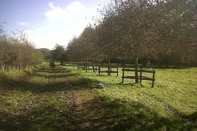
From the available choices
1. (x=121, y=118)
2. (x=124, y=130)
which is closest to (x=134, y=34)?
(x=121, y=118)

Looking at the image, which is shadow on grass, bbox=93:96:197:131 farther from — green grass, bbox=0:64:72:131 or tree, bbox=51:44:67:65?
tree, bbox=51:44:67:65

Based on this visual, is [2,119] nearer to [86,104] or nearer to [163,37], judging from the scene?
[86,104]

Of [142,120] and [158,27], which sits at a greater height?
[158,27]

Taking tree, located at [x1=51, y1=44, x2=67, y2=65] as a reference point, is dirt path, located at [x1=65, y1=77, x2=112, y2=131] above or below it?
below

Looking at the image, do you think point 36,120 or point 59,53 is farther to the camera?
point 59,53

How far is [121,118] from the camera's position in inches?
469

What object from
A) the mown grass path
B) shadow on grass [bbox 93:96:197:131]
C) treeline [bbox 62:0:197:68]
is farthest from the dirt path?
treeline [bbox 62:0:197:68]

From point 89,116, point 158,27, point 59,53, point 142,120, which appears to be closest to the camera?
point 142,120

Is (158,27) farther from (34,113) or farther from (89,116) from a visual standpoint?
(34,113)

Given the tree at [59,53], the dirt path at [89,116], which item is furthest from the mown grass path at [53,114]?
the tree at [59,53]

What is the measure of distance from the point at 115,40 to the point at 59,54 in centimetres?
7689

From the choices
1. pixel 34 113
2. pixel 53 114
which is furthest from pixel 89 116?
pixel 34 113

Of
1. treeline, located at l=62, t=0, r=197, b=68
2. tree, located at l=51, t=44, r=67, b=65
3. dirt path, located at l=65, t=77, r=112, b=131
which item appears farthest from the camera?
tree, located at l=51, t=44, r=67, b=65

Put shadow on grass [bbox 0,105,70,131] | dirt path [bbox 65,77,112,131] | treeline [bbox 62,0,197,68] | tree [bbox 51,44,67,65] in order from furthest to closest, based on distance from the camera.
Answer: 1. tree [bbox 51,44,67,65]
2. treeline [bbox 62,0,197,68]
3. dirt path [bbox 65,77,112,131]
4. shadow on grass [bbox 0,105,70,131]
